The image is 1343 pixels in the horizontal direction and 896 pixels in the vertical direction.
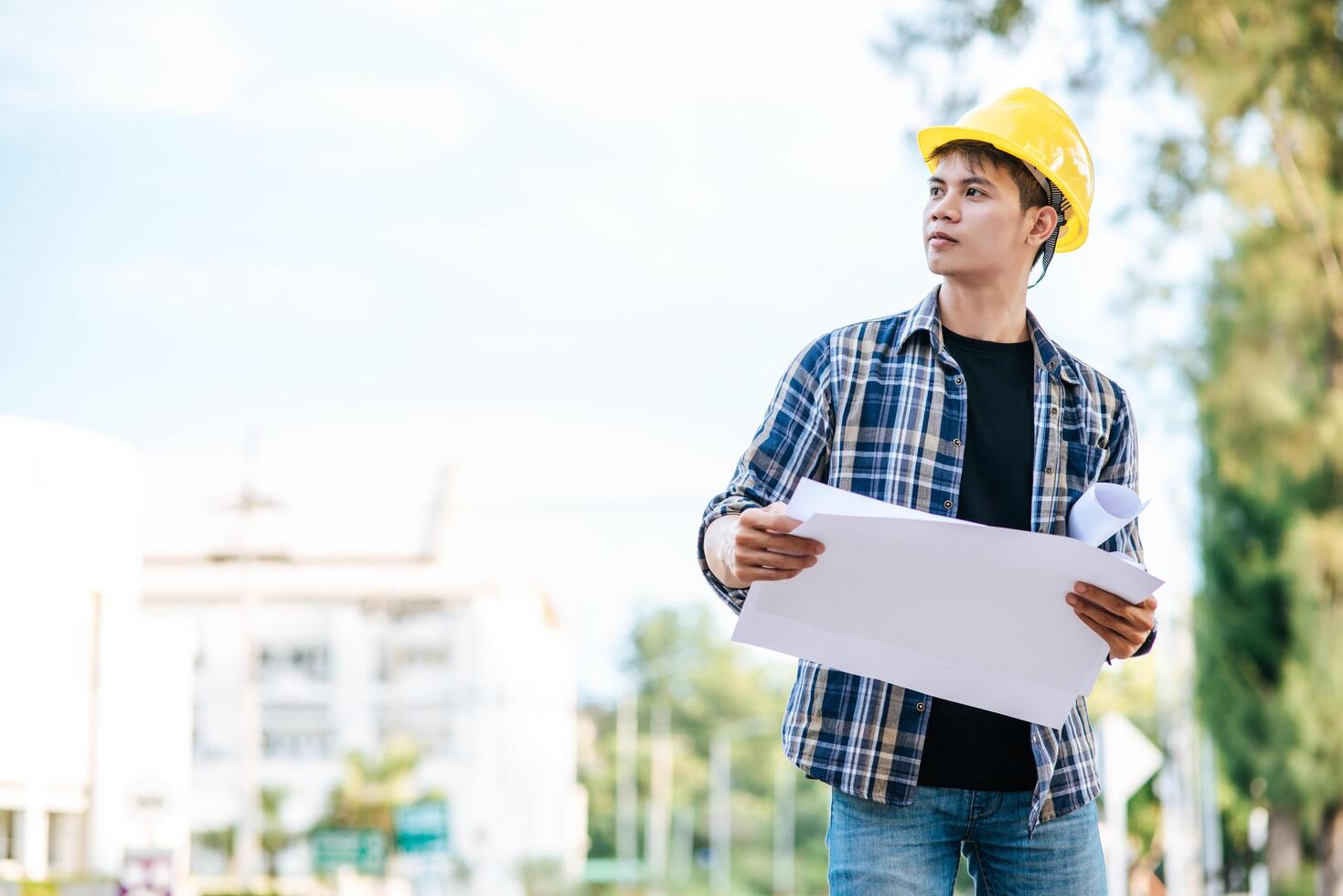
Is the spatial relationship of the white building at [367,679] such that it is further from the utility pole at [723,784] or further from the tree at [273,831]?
the utility pole at [723,784]

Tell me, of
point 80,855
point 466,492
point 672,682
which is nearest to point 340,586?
point 466,492

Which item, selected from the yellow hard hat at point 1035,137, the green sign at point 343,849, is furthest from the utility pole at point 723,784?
the yellow hard hat at point 1035,137

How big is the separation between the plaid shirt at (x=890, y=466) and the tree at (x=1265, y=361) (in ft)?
28.4

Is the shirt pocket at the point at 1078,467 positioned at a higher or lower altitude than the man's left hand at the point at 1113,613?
higher

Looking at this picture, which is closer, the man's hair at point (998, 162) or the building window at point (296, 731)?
the man's hair at point (998, 162)

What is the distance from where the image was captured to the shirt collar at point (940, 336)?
2.54 meters

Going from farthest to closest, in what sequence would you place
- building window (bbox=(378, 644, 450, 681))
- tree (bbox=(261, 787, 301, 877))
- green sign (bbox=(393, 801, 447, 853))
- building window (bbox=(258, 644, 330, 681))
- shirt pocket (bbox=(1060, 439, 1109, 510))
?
building window (bbox=(258, 644, 330, 681)) → building window (bbox=(378, 644, 450, 681)) → tree (bbox=(261, 787, 301, 877)) → green sign (bbox=(393, 801, 447, 853)) → shirt pocket (bbox=(1060, 439, 1109, 510))

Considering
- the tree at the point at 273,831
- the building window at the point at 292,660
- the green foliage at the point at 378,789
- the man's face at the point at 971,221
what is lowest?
the tree at the point at 273,831

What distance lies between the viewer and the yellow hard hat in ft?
8.37

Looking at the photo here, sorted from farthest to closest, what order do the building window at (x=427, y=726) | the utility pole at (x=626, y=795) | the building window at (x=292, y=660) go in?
the utility pole at (x=626, y=795), the building window at (x=292, y=660), the building window at (x=427, y=726)

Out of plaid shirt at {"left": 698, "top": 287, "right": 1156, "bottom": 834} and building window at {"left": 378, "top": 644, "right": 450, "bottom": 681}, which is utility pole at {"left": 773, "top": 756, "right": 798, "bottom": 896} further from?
plaid shirt at {"left": 698, "top": 287, "right": 1156, "bottom": 834}

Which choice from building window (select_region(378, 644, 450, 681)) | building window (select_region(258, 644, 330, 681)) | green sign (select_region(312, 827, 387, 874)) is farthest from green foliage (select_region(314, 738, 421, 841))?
green sign (select_region(312, 827, 387, 874))

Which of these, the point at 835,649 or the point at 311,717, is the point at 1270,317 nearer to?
the point at 835,649

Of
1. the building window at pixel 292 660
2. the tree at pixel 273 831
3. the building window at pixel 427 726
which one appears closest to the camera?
the tree at pixel 273 831
